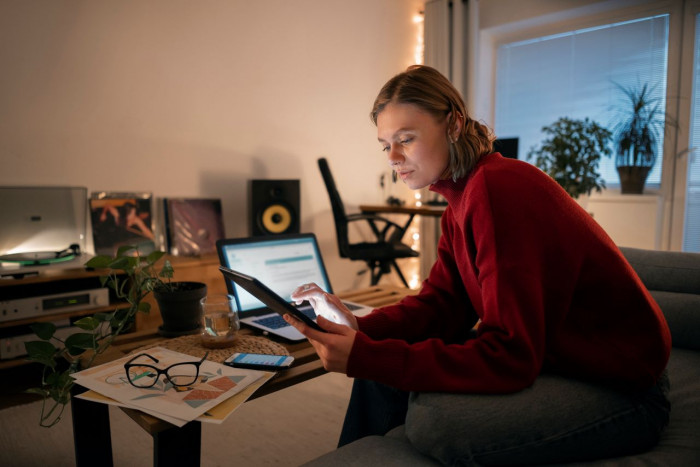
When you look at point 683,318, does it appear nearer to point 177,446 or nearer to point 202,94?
point 177,446

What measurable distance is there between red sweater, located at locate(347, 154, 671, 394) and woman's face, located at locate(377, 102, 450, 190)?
0.11 metres

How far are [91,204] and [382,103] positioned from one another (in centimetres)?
207

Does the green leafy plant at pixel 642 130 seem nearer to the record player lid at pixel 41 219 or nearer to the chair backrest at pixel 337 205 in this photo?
the chair backrest at pixel 337 205

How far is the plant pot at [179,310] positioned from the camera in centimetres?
124

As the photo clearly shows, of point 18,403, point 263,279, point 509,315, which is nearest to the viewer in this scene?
point 509,315

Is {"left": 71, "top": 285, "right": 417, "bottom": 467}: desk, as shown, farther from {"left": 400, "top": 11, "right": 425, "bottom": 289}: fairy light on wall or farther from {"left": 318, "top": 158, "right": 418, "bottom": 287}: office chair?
{"left": 400, "top": 11, "right": 425, "bottom": 289}: fairy light on wall

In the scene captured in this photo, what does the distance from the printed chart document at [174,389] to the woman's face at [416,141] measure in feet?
1.60

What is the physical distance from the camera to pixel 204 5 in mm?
2979

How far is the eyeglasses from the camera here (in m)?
0.91

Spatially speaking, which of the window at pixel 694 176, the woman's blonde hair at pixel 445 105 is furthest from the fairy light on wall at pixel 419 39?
the woman's blonde hair at pixel 445 105

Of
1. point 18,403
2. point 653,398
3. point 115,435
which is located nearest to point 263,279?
point 115,435

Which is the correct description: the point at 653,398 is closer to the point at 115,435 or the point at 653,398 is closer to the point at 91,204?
the point at 115,435

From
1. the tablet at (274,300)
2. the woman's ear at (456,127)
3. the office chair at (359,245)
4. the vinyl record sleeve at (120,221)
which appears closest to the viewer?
the tablet at (274,300)

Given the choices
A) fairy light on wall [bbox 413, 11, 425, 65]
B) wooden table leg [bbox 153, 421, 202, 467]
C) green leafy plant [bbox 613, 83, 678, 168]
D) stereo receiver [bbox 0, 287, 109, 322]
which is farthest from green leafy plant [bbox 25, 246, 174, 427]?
fairy light on wall [bbox 413, 11, 425, 65]
